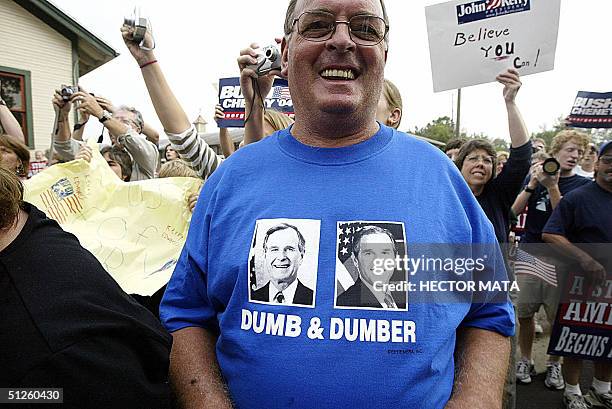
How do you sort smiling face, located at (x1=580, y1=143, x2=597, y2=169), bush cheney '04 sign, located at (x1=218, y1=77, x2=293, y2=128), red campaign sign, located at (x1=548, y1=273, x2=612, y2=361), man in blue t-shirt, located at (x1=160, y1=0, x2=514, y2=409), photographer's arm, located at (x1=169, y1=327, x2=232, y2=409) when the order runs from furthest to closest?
smiling face, located at (x1=580, y1=143, x2=597, y2=169) → bush cheney '04 sign, located at (x1=218, y1=77, x2=293, y2=128) → red campaign sign, located at (x1=548, y1=273, x2=612, y2=361) → photographer's arm, located at (x1=169, y1=327, x2=232, y2=409) → man in blue t-shirt, located at (x1=160, y1=0, x2=514, y2=409)

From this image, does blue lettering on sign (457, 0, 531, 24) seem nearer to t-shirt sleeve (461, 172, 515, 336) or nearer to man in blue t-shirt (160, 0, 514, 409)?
man in blue t-shirt (160, 0, 514, 409)

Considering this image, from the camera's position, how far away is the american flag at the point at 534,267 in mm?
4164

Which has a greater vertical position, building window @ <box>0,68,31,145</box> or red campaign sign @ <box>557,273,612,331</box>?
building window @ <box>0,68,31,145</box>

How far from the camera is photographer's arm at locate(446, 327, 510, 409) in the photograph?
1240 mm

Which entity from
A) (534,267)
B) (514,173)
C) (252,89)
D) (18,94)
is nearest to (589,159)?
(534,267)

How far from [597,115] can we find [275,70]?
608 cm

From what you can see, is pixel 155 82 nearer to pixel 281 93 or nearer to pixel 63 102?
pixel 63 102

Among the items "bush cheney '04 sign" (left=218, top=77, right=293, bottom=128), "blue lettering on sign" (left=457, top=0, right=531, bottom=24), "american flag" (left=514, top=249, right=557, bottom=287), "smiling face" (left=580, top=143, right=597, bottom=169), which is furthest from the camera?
"smiling face" (left=580, top=143, right=597, bottom=169)

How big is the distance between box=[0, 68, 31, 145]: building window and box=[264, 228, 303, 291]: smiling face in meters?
11.8

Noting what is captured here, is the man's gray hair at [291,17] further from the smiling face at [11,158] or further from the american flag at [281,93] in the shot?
the american flag at [281,93]

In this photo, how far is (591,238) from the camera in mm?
3768

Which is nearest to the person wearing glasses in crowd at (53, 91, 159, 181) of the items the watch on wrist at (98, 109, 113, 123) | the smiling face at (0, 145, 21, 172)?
the watch on wrist at (98, 109, 113, 123)

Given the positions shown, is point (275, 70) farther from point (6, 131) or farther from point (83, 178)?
point (6, 131)

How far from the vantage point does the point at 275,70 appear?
2.24 metres
